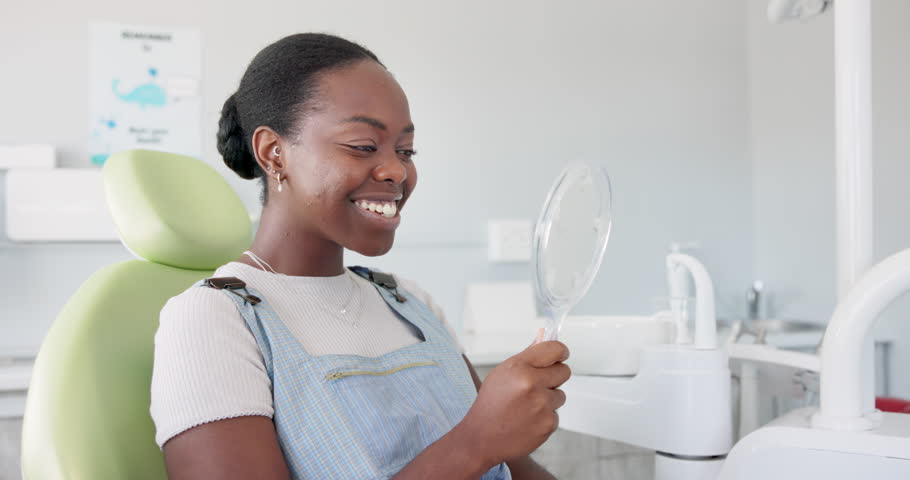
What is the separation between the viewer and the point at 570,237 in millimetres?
844

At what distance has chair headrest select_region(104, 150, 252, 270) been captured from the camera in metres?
0.93

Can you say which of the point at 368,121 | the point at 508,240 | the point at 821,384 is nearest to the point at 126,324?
the point at 368,121

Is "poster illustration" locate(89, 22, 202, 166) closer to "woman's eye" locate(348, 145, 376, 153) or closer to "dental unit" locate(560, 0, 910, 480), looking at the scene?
"woman's eye" locate(348, 145, 376, 153)

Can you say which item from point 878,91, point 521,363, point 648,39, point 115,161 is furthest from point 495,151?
point 521,363

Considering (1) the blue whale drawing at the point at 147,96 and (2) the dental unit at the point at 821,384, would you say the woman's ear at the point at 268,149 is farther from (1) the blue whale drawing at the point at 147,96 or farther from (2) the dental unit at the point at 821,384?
(1) the blue whale drawing at the point at 147,96

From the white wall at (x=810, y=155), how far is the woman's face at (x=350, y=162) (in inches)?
67.3

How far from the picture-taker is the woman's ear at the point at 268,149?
2.97ft

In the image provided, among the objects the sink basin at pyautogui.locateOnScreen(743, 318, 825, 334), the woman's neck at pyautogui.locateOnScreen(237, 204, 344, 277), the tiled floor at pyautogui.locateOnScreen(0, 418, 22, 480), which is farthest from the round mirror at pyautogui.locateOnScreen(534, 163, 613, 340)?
the sink basin at pyautogui.locateOnScreen(743, 318, 825, 334)

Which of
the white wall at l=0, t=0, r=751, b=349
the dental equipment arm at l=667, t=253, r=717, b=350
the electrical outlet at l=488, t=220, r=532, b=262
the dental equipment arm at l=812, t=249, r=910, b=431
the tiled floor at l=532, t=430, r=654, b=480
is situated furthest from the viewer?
the electrical outlet at l=488, t=220, r=532, b=262

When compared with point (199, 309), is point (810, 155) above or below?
above

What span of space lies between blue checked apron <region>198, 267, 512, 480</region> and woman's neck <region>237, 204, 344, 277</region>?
8cm

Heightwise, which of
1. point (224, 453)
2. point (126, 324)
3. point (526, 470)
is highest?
point (126, 324)

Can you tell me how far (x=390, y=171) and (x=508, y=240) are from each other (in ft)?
4.57

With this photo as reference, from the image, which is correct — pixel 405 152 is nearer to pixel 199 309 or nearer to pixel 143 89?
pixel 199 309
